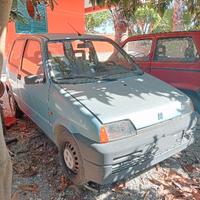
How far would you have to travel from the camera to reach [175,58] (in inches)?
204

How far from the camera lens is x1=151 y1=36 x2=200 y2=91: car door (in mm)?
4805

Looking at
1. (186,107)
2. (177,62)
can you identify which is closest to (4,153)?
(186,107)

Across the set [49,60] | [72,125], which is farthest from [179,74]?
[72,125]

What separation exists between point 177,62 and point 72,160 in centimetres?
304

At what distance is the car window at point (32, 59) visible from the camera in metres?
3.90

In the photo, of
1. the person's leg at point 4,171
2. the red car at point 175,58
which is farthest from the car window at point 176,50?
the person's leg at point 4,171

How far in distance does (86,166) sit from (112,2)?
248 cm

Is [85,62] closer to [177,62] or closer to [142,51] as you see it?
A: [177,62]

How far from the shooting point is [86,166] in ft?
9.09

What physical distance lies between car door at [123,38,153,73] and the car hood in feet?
6.15

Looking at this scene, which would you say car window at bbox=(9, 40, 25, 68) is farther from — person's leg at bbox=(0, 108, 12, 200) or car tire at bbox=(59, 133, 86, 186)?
person's leg at bbox=(0, 108, 12, 200)

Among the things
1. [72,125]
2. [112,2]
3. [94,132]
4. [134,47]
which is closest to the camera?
[94,132]

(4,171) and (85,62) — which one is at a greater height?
(85,62)

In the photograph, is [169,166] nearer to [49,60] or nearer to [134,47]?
[49,60]
